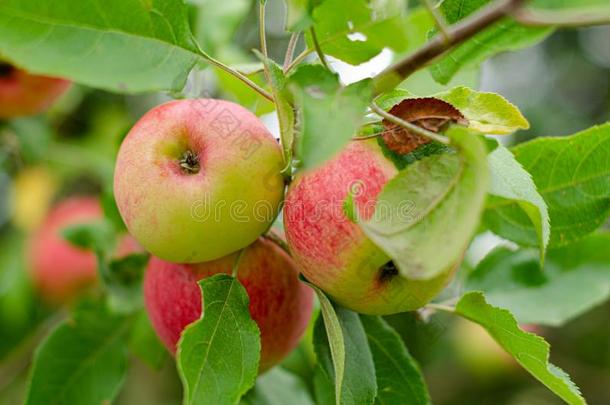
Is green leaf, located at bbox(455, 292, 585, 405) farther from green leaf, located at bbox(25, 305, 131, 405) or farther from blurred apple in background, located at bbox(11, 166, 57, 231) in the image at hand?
blurred apple in background, located at bbox(11, 166, 57, 231)

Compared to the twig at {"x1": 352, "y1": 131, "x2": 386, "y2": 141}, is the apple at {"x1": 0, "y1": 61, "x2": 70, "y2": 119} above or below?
below

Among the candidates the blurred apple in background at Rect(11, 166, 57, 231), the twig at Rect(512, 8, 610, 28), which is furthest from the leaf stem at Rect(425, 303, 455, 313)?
the blurred apple in background at Rect(11, 166, 57, 231)

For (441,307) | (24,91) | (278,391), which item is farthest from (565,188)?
(24,91)

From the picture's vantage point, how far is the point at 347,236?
79cm

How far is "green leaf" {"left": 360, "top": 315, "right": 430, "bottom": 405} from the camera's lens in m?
1.00

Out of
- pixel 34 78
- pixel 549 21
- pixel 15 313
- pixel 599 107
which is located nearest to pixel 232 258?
pixel 549 21

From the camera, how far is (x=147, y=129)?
0.87 metres

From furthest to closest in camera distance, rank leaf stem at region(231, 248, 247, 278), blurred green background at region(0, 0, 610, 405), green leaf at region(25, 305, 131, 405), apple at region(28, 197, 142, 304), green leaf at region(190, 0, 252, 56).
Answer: apple at region(28, 197, 142, 304) → blurred green background at region(0, 0, 610, 405) → green leaf at region(190, 0, 252, 56) → green leaf at region(25, 305, 131, 405) → leaf stem at region(231, 248, 247, 278)

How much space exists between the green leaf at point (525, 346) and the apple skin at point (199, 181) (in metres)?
0.29

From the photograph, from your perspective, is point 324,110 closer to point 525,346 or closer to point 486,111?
point 486,111

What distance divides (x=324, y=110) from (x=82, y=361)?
791mm

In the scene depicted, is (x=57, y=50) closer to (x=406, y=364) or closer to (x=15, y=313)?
(x=406, y=364)

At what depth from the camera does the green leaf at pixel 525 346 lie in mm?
849

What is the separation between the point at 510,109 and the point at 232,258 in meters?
0.40
